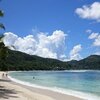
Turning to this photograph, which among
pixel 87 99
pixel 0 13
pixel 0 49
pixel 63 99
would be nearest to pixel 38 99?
pixel 63 99

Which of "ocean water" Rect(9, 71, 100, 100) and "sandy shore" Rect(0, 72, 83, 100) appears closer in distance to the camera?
"sandy shore" Rect(0, 72, 83, 100)

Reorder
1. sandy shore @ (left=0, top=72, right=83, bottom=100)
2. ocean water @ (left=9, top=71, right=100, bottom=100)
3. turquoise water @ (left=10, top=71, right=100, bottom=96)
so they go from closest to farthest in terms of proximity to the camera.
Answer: sandy shore @ (left=0, top=72, right=83, bottom=100)
ocean water @ (left=9, top=71, right=100, bottom=100)
turquoise water @ (left=10, top=71, right=100, bottom=96)

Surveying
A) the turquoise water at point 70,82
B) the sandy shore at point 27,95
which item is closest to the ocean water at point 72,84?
the turquoise water at point 70,82

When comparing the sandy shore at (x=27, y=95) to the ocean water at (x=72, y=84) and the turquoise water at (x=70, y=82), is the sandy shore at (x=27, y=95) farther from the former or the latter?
the turquoise water at (x=70, y=82)

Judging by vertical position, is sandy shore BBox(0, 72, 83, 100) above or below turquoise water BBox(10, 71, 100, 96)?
below

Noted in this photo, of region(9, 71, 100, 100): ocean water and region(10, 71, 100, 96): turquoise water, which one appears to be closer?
region(9, 71, 100, 100): ocean water

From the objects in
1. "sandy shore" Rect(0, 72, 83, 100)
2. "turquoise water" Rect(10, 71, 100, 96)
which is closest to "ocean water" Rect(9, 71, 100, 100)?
"turquoise water" Rect(10, 71, 100, 96)

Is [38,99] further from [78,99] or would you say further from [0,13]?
[0,13]

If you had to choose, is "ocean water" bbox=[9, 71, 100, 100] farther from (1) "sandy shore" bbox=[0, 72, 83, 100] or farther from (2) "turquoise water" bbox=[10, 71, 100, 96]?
(1) "sandy shore" bbox=[0, 72, 83, 100]

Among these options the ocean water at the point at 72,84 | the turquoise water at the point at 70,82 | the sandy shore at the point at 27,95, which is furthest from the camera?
the turquoise water at the point at 70,82

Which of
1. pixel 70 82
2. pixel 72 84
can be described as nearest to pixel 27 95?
pixel 72 84

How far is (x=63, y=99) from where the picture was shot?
22953 mm

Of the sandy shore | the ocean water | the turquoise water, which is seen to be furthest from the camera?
the turquoise water

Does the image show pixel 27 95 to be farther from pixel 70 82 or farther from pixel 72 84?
pixel 70 82
